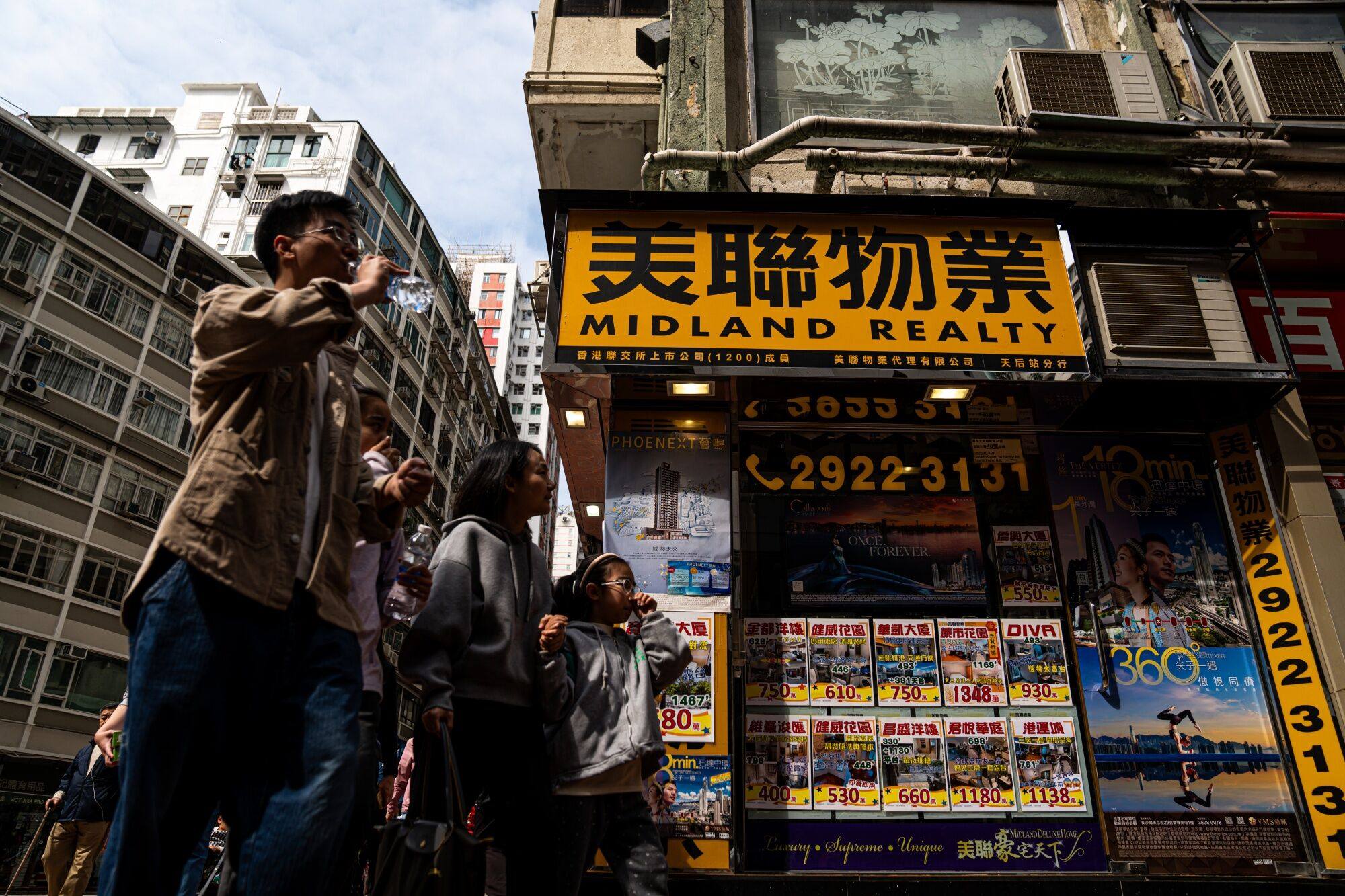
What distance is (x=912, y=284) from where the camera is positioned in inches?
231

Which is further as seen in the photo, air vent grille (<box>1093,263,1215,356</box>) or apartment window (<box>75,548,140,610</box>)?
apartment window (<box>75,548,140,610</box>)

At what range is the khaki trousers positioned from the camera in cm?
669

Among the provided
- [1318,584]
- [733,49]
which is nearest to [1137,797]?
[1318,584]

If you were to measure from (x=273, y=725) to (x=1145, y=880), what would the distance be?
505 cm

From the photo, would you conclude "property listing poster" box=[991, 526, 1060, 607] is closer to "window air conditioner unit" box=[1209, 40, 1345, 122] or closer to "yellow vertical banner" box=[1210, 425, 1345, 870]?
"yellow vertical banner" box=[1210, 425, 1345, 870]

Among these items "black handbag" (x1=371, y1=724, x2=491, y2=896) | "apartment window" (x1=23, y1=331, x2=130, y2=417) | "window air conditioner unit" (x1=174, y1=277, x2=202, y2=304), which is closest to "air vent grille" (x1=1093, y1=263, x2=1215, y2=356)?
"black handbag" (x1=371, y1=724, x2=491, y2=896)

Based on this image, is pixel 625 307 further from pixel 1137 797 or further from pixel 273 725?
A: pixel 1137 797

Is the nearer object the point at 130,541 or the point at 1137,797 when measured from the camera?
the point at 1137,797

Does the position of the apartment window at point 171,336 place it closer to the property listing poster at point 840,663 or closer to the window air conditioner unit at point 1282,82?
the property listing poster at point 840,663

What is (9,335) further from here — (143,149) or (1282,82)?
(1282,82)

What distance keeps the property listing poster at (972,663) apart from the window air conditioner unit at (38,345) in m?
26.4

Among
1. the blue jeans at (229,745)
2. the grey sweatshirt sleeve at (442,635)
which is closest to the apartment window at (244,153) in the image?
the grey sweatshirt sleeve at (442,635)

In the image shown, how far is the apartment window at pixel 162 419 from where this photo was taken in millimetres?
25234

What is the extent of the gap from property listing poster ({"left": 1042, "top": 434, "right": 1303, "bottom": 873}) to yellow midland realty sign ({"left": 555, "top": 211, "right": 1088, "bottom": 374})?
1183mm
